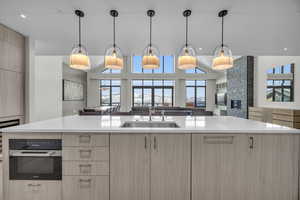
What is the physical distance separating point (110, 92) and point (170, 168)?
9.01 metres

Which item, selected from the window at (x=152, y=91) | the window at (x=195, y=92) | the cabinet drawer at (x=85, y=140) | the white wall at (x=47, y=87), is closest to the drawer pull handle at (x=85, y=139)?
the cabinet drawer at (x=85, y=140)

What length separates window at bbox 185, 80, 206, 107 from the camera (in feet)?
32.4

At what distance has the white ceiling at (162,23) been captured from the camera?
217 centimetres

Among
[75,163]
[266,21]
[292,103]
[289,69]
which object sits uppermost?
[266,21]

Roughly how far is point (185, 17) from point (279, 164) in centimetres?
234

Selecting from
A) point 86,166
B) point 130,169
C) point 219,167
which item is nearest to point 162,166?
point 130,169

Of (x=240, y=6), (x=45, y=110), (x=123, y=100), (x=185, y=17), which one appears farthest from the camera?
(x=123, y=100)

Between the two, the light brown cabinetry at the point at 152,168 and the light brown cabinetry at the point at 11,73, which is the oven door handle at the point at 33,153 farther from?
the light brown cabinetry at the point at 11,73

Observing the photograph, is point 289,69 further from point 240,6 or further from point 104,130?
point 104,130

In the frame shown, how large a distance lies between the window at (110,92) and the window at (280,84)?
7.70m

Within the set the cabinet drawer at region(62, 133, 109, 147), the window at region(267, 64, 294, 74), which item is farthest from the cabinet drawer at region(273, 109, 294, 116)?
the cabinet drawer at region(62, 133, 109, 147)

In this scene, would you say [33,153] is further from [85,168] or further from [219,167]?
[219,167]

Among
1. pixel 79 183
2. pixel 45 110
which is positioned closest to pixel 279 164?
pixel 79 183

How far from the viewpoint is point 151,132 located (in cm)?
145
